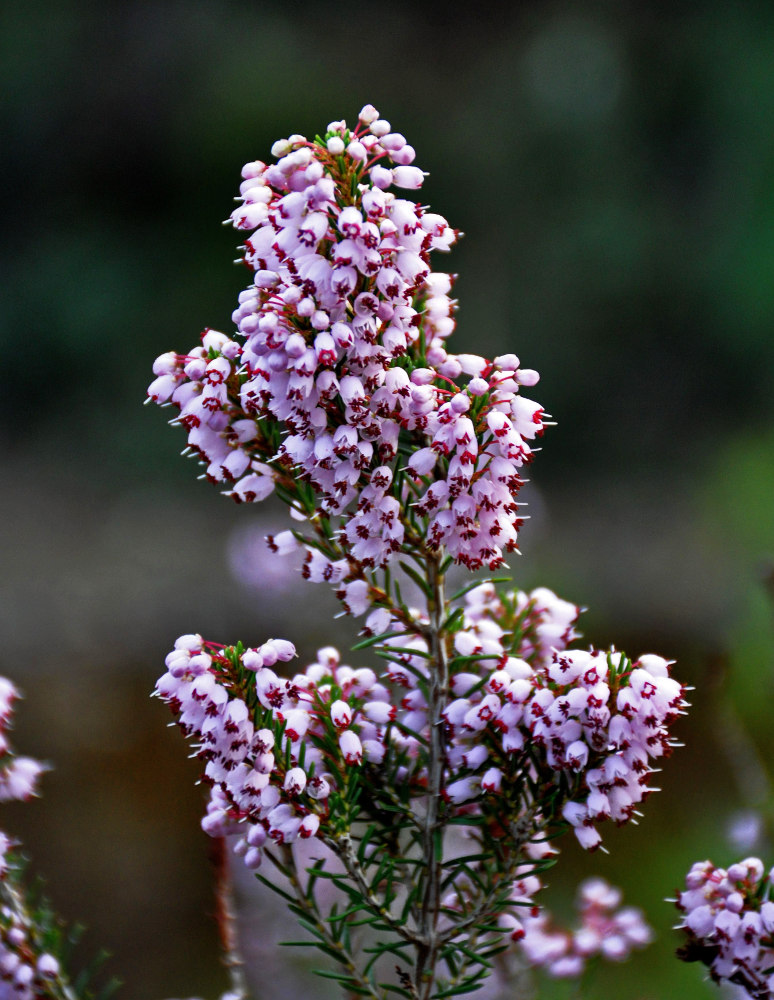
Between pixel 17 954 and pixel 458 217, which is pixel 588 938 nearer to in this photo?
pixel 17 954

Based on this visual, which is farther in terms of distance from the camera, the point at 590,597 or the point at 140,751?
the point at 590,597

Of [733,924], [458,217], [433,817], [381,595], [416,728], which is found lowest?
[733,924]

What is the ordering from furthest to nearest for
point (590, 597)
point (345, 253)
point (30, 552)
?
point (30, 552)
point (590, 597)
point (345, 253)

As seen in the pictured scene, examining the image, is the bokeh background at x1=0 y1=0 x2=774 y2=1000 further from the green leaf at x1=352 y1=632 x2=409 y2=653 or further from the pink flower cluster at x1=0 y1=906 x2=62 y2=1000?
the green leaf at x1=352 y1=632 x2=409 y2=653

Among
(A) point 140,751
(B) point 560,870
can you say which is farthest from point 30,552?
(B) point 560,870

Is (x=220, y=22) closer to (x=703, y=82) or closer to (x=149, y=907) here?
(x=703, y=82)

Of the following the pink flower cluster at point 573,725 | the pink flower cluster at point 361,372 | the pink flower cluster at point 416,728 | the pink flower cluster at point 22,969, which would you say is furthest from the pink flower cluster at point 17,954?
the pink flower cluster at point 573,725

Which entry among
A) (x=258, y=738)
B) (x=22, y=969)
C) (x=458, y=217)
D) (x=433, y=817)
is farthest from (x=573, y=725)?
(x=458, y=217)
